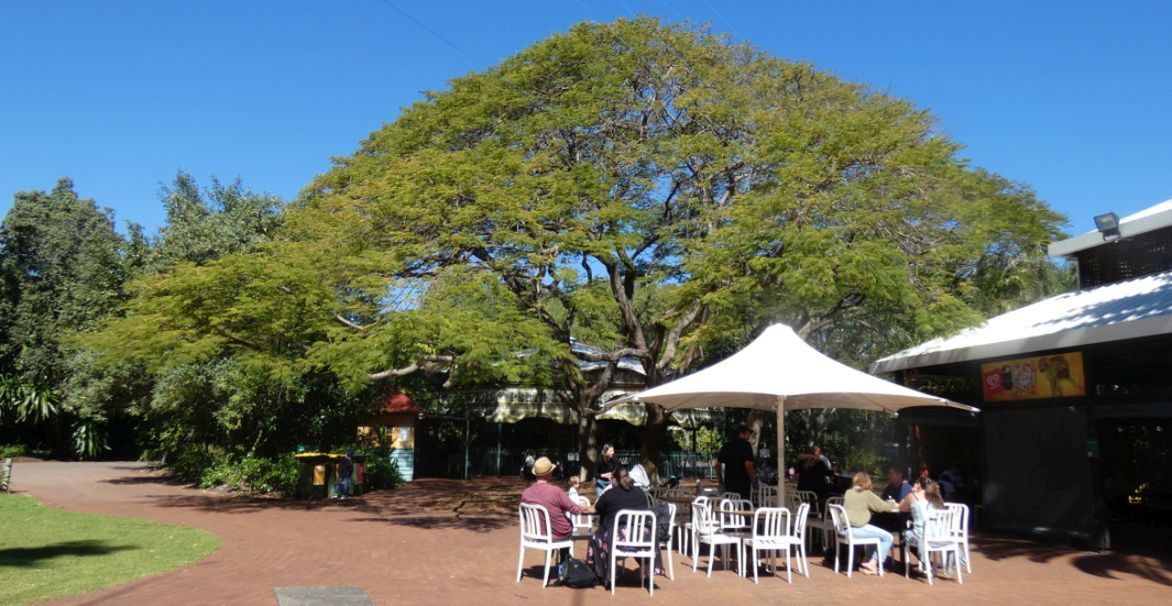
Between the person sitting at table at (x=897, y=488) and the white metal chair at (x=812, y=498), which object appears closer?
the person sitting at table at (x=897, y=488)

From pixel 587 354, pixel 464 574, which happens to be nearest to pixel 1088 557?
pixel 464 574

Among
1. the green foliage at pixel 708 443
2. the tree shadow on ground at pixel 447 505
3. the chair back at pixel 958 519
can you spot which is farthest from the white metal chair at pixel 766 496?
the green foliage at pixel 708 443

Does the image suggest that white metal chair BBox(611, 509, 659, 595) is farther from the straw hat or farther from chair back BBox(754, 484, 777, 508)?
chair back BBox(754, 484, 777, 508)

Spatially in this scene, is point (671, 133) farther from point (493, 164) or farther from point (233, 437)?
point (233, 437)

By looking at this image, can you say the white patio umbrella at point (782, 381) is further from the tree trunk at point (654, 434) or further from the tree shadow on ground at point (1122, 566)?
the tree trunk at point (654, 434)

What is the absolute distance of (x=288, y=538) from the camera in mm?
12445

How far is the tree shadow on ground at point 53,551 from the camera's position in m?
9.73

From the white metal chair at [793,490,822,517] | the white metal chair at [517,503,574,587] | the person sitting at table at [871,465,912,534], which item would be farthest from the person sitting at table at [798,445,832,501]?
the white metal chair at [517,503,574,587]

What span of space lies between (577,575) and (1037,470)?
8153 millimetres

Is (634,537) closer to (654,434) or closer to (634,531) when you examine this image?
(634,531)

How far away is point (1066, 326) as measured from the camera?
1238 cm

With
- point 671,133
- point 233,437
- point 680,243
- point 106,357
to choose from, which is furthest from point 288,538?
point 233,437

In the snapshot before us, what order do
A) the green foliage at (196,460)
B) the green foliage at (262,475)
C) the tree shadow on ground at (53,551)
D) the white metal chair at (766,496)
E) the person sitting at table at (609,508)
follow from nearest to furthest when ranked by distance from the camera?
the person sitting at table at (609,508), the tree shadow on ground at (53,551), the white metal chair at (766,496), the green foliage at (262,475), the green foliage at (196,460)

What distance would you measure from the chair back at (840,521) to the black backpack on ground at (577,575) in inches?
114
